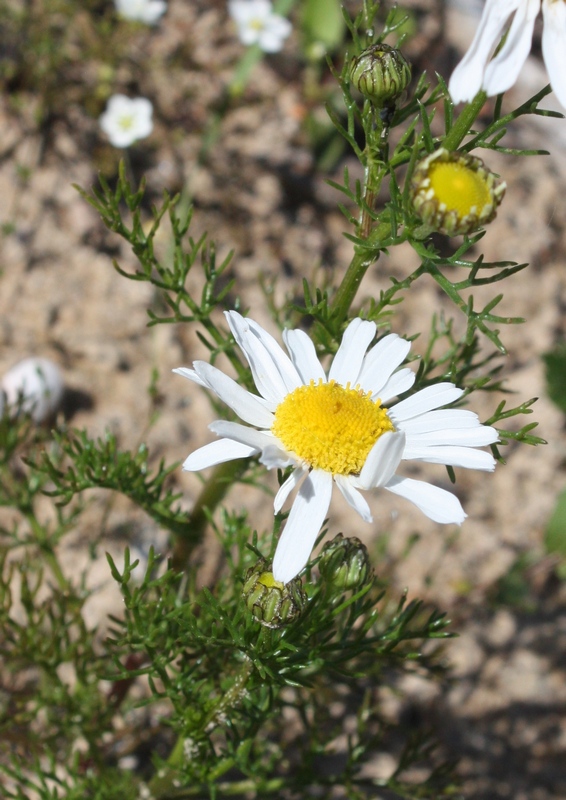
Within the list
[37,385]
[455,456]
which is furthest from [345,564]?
[37,385]

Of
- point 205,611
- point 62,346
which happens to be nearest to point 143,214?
point 62,346

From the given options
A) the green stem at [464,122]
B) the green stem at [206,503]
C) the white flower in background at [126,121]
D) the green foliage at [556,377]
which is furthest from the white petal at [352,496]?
the white flower in background at [126,121]

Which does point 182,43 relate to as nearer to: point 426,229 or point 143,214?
point 143,214

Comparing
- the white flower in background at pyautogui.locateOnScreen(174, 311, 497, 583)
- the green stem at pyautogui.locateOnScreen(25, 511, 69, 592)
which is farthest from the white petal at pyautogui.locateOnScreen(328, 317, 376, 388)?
the green stem at pyautogui.locateOnScreen(25, 511, 69, 592)

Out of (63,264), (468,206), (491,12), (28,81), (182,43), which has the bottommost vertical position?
(468,206)

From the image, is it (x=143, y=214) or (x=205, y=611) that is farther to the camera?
(x=143, y=214)

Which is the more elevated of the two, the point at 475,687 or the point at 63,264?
the point at 63,264

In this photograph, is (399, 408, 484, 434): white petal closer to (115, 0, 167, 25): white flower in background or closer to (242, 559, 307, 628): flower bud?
(242, 559, 307, 628): flower bud

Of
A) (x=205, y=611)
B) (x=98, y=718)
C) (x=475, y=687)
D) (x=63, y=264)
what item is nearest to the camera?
(x=205, y=611)
